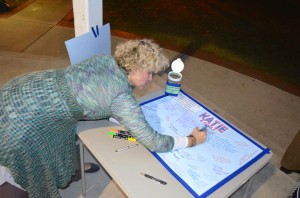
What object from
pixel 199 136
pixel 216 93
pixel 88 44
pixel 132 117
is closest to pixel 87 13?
pixel 88 44

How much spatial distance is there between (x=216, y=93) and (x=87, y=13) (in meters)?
2.43

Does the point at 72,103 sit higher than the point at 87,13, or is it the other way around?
the point at 87,13

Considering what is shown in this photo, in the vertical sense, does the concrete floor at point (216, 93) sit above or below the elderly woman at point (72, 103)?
below

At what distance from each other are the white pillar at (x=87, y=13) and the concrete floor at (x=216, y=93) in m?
1.05

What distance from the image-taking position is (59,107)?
161 centimetres

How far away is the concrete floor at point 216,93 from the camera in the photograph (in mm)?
2812

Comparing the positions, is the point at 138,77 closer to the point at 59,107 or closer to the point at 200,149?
the point at 59,107

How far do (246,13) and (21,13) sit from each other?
5.36 meters

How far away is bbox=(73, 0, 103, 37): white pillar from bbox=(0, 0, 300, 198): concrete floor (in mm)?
1050

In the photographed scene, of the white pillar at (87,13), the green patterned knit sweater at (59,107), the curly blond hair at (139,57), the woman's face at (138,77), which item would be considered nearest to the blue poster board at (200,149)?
the green patterned knit sweater at (59,107)

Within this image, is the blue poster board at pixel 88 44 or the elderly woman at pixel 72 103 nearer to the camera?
the elderly woman at pixel 72 103

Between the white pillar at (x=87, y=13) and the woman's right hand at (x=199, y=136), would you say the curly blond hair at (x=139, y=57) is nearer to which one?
the woman's right hand at (x=199, y=136)

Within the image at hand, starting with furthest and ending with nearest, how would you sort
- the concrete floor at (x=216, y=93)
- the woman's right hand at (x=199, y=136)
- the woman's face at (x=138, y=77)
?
the concrete floor at (x=216, y=93) → the woman's right hand at (x=199, y=136) → the woman's face at (x=138, y=77)

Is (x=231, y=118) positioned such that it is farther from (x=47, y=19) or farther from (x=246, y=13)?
(x=246, y=13)
